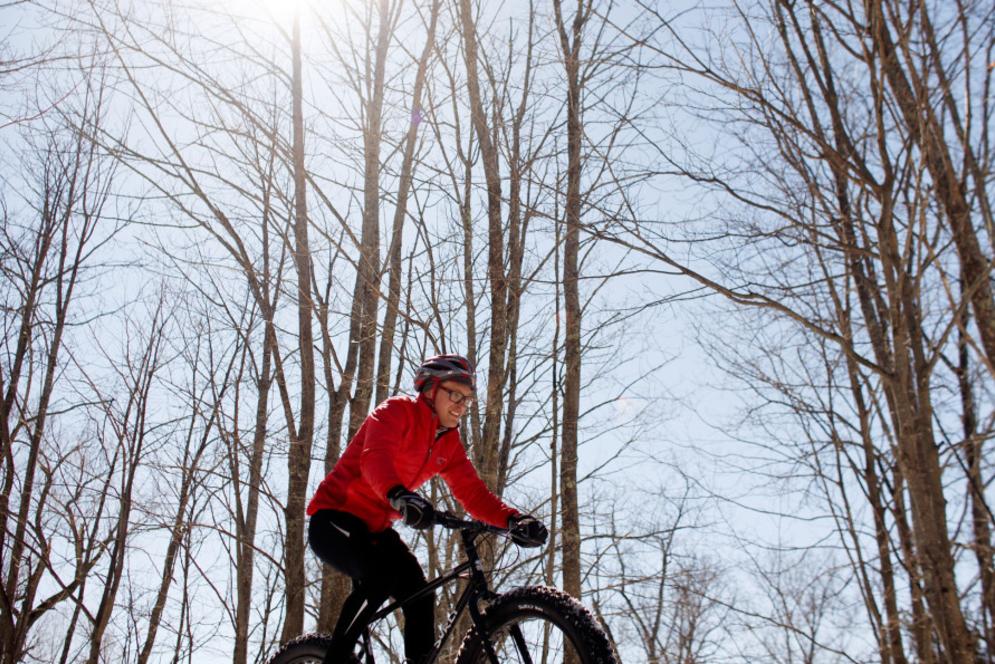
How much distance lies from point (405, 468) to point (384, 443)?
0.33 meters

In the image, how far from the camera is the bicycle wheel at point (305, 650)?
390 cm

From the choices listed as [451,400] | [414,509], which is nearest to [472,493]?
[451,400]

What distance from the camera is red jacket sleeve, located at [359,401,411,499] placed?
322 centimetres

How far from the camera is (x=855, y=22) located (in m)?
4.82

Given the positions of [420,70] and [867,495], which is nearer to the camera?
[420,70]

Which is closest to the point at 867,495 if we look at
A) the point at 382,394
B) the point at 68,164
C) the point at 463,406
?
the point at 382,394

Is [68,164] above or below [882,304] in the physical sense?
above

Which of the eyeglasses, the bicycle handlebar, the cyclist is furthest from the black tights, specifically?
the eyeglasses

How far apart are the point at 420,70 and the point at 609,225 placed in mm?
2357

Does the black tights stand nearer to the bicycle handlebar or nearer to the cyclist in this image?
the cyclist

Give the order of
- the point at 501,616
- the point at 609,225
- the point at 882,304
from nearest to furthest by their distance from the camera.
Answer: the point at 501,616 → the point at 609,225 → the point at 882,304

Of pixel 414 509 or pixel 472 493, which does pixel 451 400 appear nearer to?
pixel 472 493

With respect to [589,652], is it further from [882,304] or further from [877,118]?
[882,304]

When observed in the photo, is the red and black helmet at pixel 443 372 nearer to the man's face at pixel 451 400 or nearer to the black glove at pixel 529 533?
the man's face at pixel 451 400
